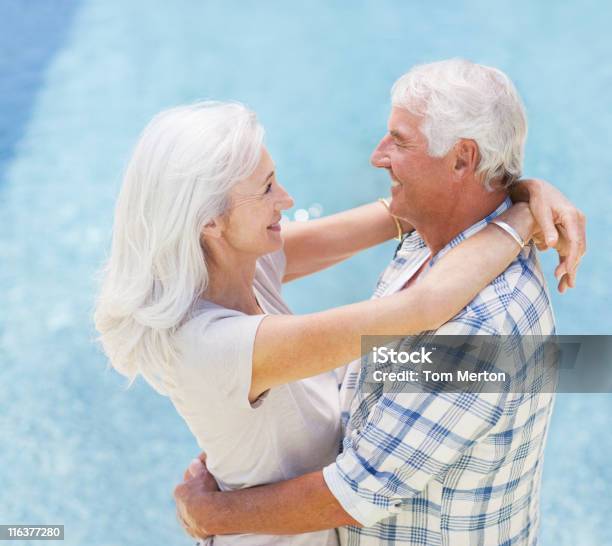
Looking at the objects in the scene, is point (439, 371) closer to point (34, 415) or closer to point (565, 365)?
point (565, 365)

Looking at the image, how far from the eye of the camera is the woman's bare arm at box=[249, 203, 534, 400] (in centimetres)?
155

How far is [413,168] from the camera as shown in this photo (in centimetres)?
182

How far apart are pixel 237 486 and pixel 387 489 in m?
0.35

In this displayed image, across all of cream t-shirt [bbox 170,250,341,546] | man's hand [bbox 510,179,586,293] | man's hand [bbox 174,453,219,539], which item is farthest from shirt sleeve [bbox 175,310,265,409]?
man's hand [bbox 510,179,586,293]

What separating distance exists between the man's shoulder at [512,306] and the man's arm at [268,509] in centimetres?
41

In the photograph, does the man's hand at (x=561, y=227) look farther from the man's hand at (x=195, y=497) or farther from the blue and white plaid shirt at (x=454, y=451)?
the man's hand at (x=195, y=497)

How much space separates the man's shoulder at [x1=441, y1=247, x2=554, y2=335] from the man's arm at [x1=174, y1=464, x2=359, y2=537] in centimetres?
41

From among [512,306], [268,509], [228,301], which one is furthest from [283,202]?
[268,509]

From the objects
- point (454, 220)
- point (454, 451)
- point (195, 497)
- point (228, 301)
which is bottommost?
point (195, 497)

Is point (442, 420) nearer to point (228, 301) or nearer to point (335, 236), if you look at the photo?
point (228, 301)

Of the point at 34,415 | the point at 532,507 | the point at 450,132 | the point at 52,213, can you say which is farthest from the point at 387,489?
the point at 52,213

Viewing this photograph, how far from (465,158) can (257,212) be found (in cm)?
44

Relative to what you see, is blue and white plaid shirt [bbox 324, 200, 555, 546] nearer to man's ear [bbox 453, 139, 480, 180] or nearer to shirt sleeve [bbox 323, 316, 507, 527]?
shirt sleeve [bbox 323, 316, 507, 527]

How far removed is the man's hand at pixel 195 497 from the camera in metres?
1.79
